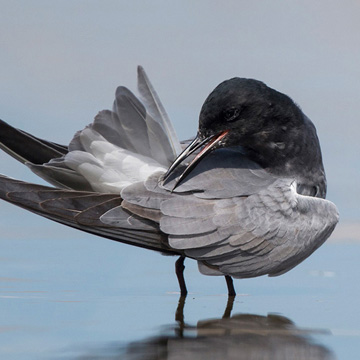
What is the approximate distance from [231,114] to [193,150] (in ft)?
0.99

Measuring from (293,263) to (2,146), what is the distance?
1928 millimetres

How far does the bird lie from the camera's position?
471 centimetres

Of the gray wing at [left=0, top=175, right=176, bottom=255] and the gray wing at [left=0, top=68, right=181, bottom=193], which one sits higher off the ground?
the gray wing at [left=0, top=68, right=181, bottom=193]

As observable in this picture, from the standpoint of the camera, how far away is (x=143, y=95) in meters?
5.37

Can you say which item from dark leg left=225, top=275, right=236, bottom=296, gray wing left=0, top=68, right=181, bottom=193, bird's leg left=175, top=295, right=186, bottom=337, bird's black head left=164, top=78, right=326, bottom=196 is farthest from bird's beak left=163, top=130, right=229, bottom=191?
dark leg left=225, top=275, right=236, bottom=296

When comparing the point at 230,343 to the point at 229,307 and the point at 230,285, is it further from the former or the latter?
the point at 230,285

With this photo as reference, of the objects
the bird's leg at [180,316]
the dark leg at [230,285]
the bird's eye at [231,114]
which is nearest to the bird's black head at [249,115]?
the bird's eye at [231,114]

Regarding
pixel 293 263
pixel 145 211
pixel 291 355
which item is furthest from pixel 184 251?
pixel 291 355

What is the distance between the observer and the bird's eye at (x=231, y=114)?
4.76 meters

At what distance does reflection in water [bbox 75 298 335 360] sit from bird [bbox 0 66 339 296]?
1.47 ft

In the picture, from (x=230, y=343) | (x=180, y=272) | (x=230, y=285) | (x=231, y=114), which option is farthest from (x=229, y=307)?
(x=231, y=114)

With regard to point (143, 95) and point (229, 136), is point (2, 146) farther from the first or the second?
point (229, 136)

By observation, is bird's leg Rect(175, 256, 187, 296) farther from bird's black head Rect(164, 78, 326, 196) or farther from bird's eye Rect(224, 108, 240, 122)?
bird's eye Rect(224, 108, 240, 122)

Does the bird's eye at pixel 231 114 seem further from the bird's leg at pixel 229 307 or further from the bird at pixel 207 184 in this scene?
the bird's leg at pixel 229 307
